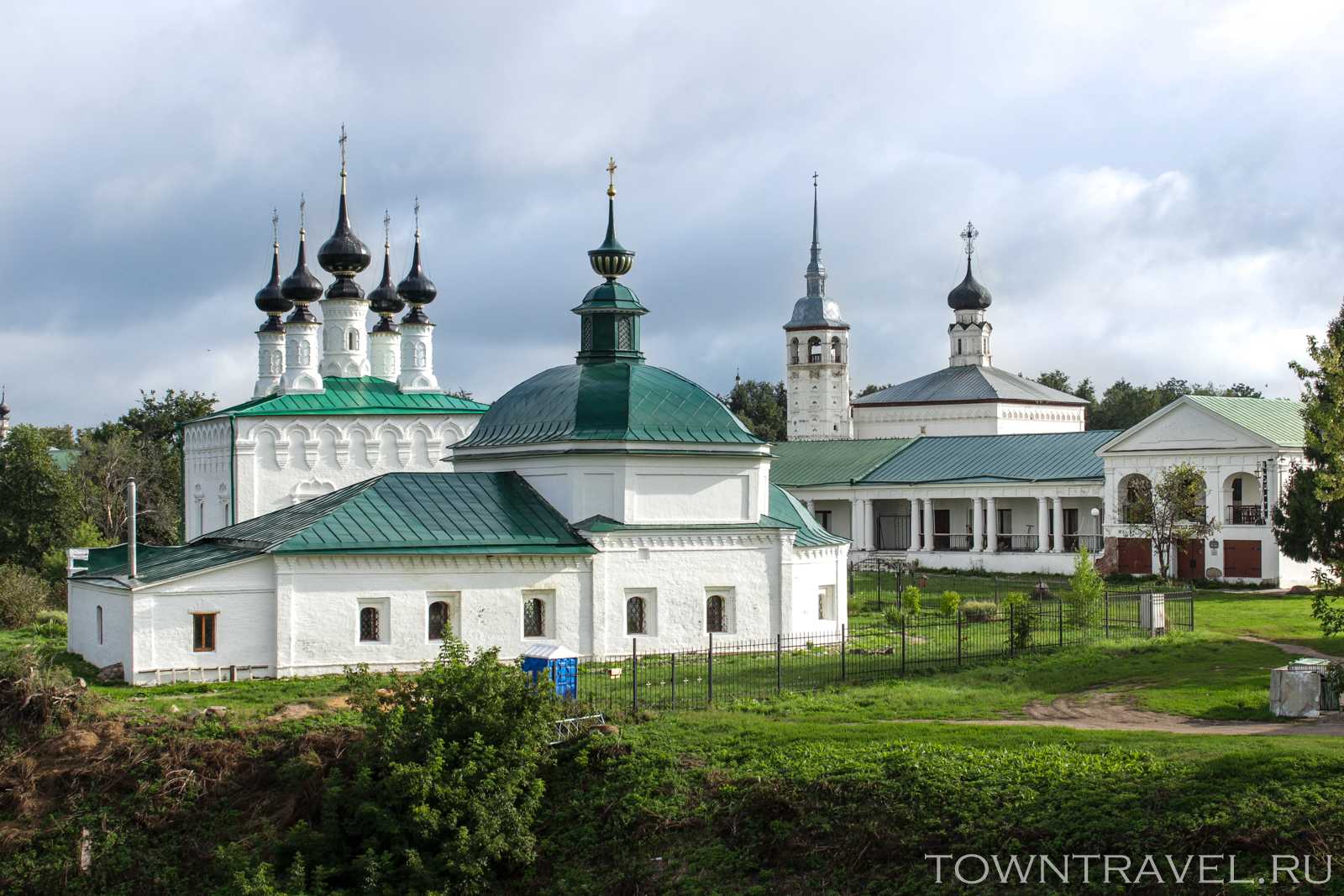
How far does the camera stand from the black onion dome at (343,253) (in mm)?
47719

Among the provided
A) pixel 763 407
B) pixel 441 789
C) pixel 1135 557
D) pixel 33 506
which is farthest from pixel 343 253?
pixel 763 407

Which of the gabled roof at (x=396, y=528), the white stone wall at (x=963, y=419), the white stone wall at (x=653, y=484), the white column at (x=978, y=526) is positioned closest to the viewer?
the gabled roof at (x=396, y=528)

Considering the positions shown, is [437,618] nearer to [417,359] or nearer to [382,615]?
[382,615]

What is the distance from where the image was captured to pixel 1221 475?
44.8 metres

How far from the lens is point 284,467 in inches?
1767

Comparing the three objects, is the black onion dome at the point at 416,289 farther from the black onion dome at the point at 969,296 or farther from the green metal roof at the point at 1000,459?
the black onion dome at the point at 969,296

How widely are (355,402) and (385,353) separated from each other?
15.3 ft

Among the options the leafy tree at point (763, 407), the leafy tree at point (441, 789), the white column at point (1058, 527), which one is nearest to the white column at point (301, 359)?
the white column at point (1058, 527)

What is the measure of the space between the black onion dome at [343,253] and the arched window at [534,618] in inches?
894

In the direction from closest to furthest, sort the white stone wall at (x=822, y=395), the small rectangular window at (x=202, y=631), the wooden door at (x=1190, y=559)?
the small rectangular window at (x=202, y=631) → the wooden door at (x=1190, y=559) → the white stone wall at (x=822, y=395)

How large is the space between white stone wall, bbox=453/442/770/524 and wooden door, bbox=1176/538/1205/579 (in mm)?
19504

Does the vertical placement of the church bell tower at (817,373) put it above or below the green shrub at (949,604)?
above

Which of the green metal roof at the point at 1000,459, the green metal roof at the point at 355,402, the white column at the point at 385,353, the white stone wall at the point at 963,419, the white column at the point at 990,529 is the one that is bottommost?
the white column at the point at 990,529

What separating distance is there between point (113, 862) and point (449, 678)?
521 centimetres
